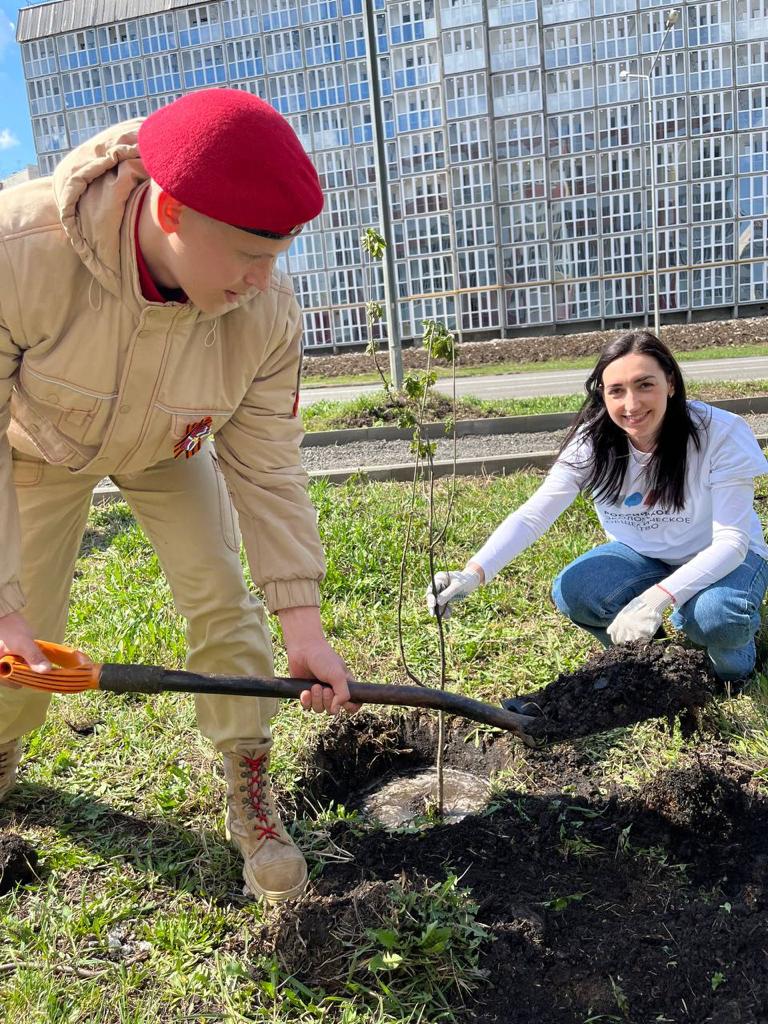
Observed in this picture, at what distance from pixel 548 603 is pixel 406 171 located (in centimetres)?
2908

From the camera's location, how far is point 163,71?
33.1m

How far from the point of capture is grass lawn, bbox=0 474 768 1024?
1.74 meters

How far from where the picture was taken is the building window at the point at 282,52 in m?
31.3

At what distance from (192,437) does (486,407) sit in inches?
306

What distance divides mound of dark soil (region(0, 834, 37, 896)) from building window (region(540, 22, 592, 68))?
1229 inches

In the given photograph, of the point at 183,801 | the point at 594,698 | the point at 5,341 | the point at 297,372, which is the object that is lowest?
the point at 183,801

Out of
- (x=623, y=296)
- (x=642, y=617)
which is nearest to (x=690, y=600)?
(x=642, y=617)

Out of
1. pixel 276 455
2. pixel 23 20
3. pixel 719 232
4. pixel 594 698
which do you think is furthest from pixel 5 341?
pixel 23 20

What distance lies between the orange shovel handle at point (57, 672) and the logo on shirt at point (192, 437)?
56 cm

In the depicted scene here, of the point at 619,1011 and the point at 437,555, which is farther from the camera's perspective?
the point at 437,555

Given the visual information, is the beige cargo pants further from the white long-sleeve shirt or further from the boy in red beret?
the white long-sleeve shirt

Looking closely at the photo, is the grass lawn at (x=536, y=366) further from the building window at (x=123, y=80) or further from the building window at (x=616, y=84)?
the building window at (x=123, y=80)

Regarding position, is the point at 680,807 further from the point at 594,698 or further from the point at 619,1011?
the point at 619,1011

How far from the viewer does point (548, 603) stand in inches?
139
